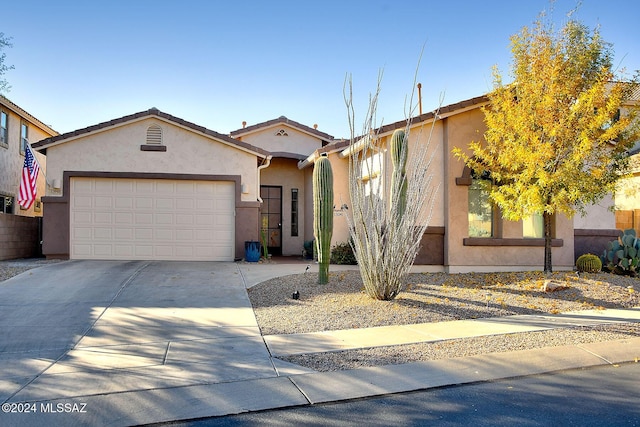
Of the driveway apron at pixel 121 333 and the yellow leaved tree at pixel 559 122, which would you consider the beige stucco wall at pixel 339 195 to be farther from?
the yellow leaved tree at pixel 559 122

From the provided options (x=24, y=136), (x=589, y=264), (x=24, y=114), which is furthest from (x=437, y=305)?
(x=24, y=136)

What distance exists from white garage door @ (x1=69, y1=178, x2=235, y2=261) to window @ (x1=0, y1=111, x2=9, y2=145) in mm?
5594

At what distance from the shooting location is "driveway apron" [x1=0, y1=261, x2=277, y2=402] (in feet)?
17.5

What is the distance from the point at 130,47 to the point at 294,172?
7.98m

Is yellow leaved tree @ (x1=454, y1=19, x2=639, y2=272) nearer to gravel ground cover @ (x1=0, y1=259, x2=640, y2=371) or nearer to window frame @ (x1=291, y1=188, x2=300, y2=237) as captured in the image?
gravel ground cover @ (x1=0, y1=259, x2=640, y2=371)

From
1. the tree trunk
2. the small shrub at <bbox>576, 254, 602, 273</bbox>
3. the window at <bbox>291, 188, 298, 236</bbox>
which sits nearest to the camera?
the tree trunk

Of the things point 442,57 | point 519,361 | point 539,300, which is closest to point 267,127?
point 442,57

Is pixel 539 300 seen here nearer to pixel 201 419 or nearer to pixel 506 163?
pixel 506 163

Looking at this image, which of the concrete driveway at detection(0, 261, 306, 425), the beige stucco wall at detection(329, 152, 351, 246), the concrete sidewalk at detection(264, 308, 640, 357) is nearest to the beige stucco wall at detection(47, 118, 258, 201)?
the beige stucco wall at detection(329, 152, 351, 246)

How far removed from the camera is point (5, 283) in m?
10.2

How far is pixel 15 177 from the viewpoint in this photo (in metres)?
19.1

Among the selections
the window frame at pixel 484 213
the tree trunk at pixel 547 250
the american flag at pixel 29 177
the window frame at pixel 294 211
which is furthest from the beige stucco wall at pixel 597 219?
the american flag at pixel 29 177

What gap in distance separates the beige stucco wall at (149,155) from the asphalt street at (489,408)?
10.8m

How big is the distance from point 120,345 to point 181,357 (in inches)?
39.8
